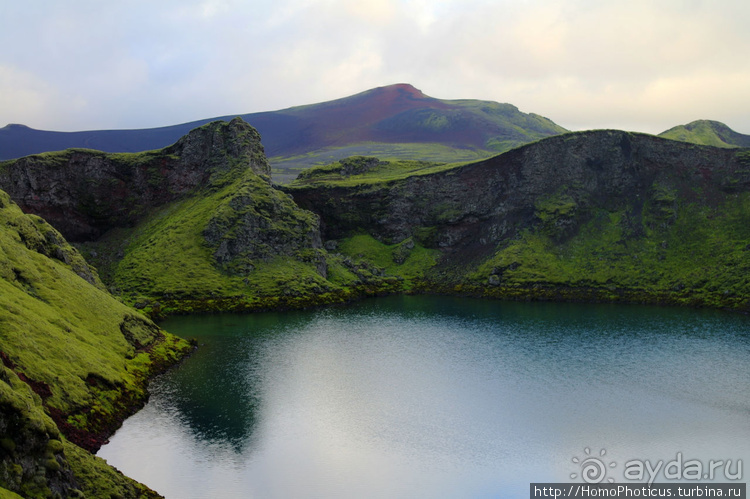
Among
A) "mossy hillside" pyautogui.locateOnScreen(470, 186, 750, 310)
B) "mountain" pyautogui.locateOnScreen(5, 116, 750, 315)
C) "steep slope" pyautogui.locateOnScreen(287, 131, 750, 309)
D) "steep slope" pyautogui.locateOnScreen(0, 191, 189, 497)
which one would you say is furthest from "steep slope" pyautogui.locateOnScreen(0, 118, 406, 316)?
"mossy hillside" pyautogui.locateOnScreen(470, 186, 750, 310)

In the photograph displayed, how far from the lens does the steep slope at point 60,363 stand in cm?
3894

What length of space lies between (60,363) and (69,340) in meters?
7.39

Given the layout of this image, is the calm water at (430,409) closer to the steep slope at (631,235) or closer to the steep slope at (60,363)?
the steep slope at (60,363)

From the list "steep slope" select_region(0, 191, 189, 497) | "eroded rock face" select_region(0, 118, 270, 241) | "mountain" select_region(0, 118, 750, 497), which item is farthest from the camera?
"eroded rock face" select_region(0, 118, 270, 241)

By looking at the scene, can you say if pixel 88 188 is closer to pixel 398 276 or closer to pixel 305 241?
pixel 305 241

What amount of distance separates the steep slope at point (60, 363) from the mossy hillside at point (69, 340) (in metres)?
0.16

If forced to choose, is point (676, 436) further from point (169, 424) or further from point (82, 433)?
point (82, 433)

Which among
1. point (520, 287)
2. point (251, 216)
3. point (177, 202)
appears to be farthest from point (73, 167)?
point (520, 287)

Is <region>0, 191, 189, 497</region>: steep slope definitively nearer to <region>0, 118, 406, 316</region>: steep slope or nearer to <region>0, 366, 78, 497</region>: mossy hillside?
<region>0, 366, 78, 497</region>: mossy hillside

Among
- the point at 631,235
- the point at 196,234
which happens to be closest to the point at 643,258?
the point at 631,235

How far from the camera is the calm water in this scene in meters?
55.3

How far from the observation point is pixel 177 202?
194 metres

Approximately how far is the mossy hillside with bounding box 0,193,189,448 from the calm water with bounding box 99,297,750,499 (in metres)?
3.64

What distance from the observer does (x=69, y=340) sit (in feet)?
233
